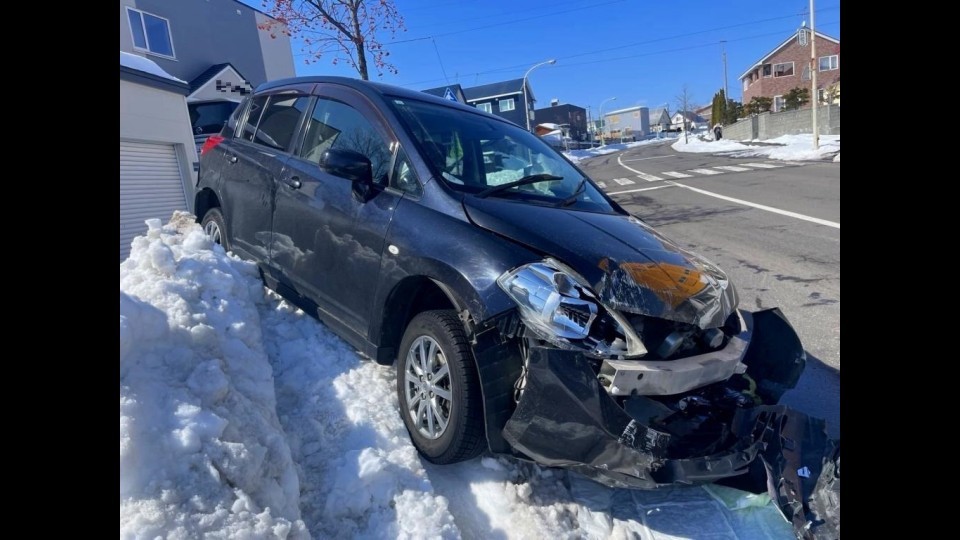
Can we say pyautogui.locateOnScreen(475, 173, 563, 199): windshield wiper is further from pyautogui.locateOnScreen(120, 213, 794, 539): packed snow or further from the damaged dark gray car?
pyautogui.locateOnScreen(120, 213, 794, 539): packed snow

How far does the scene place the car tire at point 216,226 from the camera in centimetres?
446

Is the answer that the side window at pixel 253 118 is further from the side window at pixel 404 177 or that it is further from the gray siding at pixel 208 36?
the gray siding at pixel 208 36

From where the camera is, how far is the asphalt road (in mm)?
3902

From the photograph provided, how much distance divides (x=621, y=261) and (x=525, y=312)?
23.0 inches

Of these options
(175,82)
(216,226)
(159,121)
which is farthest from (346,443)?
(175,82)

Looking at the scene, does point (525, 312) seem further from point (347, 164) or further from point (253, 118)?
point (253, 118)

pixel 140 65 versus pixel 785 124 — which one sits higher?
pixel 140 65

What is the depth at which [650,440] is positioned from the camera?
6.79 feet

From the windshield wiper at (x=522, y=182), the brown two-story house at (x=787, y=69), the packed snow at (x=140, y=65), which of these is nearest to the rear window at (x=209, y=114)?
the packed snow at (x=140, y=65)

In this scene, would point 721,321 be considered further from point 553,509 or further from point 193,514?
point 193,514

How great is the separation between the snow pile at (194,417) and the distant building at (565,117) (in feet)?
248

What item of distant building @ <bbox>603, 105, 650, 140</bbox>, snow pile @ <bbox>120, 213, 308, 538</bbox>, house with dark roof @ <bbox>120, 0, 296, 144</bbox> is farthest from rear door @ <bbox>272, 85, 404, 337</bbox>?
distant building @ <bbox>603, 105, 650, 140</bbox>
